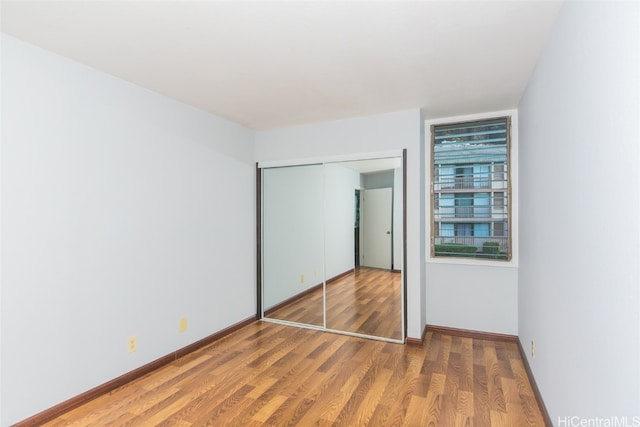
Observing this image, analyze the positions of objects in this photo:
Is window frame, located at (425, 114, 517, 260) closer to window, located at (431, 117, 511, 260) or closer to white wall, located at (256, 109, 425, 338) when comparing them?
window, located at (431, 117, 511, 260)

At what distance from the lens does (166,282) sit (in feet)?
9.84

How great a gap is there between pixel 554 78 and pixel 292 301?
3.39 m

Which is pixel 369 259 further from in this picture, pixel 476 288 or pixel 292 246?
pixel 476 288

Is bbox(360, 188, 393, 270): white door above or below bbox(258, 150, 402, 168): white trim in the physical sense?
below

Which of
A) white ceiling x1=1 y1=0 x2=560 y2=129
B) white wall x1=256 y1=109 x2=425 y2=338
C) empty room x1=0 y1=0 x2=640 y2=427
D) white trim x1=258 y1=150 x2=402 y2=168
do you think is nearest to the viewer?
empty room x1=0 y1=0 x2=640 y2=427

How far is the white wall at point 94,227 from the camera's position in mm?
2018

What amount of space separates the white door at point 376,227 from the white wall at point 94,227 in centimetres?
162

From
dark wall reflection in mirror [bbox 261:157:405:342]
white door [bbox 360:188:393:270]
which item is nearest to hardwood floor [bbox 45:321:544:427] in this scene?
dark wall reflection in mirror [bbox 261:157:405:342]

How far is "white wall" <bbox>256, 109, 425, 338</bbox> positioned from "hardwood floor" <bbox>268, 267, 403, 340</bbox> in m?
0.19

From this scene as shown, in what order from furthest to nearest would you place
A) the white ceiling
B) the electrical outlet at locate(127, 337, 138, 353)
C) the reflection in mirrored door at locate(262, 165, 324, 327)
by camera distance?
the reflection in mirrored door at locate(262, 165, 324, 327)
the electrical outlet at locate(127, 337, 138, 353)
the white ceiling

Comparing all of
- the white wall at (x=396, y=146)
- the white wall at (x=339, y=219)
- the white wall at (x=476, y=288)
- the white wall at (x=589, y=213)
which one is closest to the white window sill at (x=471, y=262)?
the white wall at (x=476, y=288)

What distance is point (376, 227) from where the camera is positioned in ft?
12.3

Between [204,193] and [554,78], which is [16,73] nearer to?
[204,193]

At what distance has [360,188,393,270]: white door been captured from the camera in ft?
11.9
